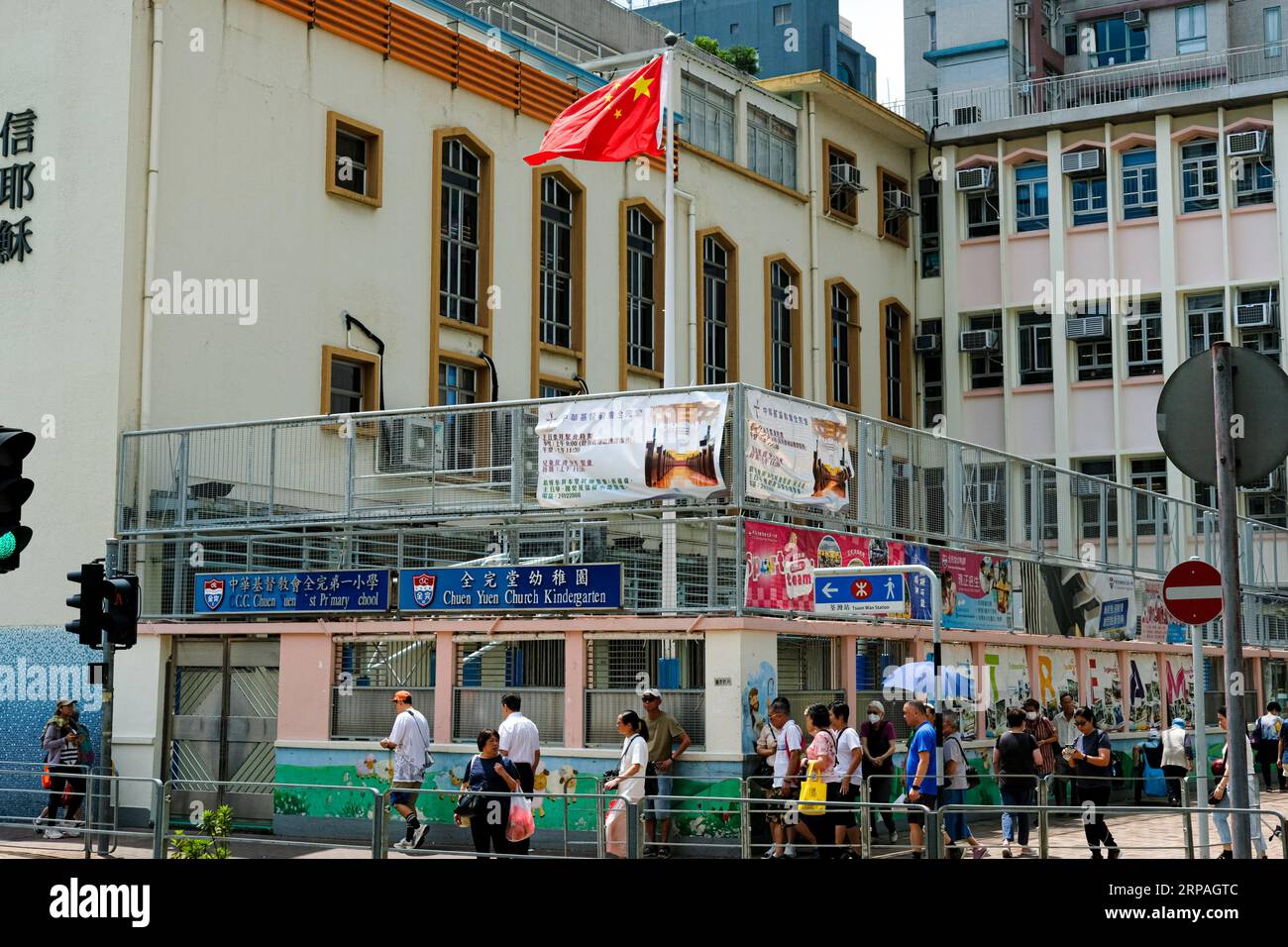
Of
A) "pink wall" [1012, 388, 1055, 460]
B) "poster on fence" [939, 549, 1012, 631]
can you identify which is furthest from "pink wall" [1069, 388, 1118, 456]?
"poster on fence" [939, 549, 1012, 631]

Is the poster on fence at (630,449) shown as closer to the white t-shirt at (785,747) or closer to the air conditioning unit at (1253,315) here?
the white t-shirt at (785,747)

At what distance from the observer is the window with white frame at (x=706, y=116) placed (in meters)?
38.9

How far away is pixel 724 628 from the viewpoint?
64.9 feet

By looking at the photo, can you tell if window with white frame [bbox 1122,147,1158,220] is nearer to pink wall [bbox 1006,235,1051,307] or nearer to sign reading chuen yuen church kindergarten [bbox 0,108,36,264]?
pink wall [bbox 1006,235,1051,307]

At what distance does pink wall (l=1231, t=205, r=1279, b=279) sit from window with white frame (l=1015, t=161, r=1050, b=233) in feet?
15.9

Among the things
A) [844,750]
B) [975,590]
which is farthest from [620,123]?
[844,750]

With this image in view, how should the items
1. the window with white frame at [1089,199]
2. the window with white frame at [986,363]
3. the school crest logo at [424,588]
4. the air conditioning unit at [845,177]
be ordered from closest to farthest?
the school crest logo at [424,588] < the air conditioning unit at [845,177] < the window with white frame at [1089,199] < the window with white frame at [986,363]

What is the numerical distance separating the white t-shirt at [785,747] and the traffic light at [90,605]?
7285mm

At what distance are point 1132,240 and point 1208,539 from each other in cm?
1322

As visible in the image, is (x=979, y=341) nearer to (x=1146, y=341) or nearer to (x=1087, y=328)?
(x=1087, y=328)

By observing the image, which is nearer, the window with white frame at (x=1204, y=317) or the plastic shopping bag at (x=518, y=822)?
the plastic shopping bag at (x=518, y=822)

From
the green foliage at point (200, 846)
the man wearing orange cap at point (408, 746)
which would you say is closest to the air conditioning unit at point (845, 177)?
the man wearing orange cap at point (408, 746)

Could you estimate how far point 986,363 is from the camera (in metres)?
46.7

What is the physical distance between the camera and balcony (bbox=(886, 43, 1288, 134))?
4462 cm
